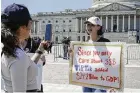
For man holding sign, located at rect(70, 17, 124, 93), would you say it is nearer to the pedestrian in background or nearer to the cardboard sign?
the cardboard sign

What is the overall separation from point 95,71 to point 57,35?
91822 mm

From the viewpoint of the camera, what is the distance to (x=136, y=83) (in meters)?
10.1

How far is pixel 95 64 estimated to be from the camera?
170 inches

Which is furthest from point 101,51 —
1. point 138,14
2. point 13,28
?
point 138,14

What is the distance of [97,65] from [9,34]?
6.88 feet

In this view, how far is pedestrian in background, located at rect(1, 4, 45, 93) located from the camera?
2230mm

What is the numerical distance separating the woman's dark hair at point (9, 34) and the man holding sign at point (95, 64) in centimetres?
188


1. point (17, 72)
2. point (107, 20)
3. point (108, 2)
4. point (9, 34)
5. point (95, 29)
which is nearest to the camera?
point (17, 72)

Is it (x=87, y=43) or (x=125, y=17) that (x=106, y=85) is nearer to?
(x=87, y=43)

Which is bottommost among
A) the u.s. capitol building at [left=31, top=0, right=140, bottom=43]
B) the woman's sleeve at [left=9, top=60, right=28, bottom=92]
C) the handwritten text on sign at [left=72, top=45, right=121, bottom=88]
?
the u.s. capitol building at [left=31, top=0, right=140, bottom=43]

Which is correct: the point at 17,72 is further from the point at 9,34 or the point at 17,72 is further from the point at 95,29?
the point at 95,29

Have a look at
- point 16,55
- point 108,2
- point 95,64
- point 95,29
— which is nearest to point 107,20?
point 108,2

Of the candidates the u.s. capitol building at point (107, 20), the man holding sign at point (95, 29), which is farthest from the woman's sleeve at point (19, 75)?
the u.s. capitol building at point (107, 20)

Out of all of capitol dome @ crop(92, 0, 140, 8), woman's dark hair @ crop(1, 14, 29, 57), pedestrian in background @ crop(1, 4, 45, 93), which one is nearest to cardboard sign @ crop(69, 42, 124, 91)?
pedestrian in background @ crop(1, 4, 45, 93)
